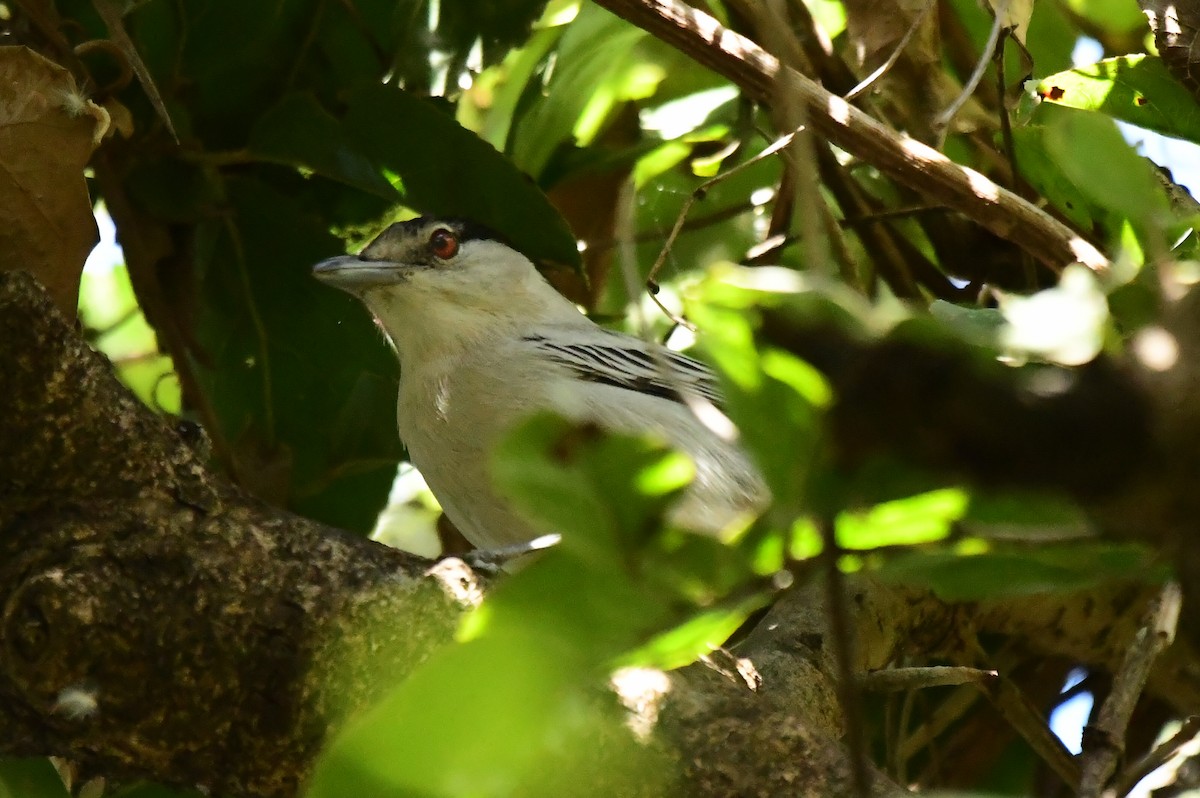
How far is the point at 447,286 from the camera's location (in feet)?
12.7

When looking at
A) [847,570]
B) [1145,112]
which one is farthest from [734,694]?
[1145,112]

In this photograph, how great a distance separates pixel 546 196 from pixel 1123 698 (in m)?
1.96

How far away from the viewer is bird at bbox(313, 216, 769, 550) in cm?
301

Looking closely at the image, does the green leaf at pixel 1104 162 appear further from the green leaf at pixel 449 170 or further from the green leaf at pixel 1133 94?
the green leaf at pixel 449 170

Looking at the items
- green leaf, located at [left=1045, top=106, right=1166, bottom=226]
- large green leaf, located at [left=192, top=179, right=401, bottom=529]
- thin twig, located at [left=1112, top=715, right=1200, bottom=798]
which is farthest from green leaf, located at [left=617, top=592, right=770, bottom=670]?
large green leaf, located at [left=192, top=179, right=401, bottom=529]

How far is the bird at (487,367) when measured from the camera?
301 cm

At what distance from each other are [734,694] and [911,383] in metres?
1.14

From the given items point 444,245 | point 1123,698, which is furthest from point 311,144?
point 1123,698

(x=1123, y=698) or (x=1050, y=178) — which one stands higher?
(x=1050, y=178)

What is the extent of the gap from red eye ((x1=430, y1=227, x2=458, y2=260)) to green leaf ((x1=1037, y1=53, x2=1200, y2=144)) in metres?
1.79

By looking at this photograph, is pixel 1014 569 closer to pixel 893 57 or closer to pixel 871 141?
pixel 871 141

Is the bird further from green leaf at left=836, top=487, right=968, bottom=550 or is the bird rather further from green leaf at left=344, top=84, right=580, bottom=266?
green leaf at left=836, top=487, right=968, bottom=550

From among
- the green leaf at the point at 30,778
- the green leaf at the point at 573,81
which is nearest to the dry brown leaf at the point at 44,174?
the green leaf at the point at 30,778

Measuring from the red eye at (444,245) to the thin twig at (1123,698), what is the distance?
2.21 metres
